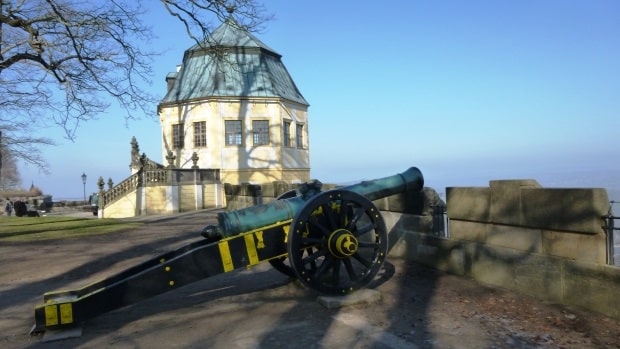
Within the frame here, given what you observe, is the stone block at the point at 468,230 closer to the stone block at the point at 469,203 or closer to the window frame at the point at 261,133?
the stone block at the point at 469,203

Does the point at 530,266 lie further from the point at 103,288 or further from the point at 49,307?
the point at 49,307

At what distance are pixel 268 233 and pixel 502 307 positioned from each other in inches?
104

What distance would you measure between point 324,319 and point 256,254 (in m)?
1.03

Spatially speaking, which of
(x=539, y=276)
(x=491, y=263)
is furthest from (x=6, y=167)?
(x=539, y=276)

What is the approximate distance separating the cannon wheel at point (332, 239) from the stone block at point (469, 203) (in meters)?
1.44

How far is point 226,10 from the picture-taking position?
16.1 m

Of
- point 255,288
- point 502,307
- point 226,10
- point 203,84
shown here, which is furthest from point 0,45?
point 203,84

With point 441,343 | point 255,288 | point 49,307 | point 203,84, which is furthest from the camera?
point 203,84

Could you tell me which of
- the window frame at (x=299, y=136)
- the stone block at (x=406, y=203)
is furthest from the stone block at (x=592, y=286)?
the window frame at (x=299, y=136)

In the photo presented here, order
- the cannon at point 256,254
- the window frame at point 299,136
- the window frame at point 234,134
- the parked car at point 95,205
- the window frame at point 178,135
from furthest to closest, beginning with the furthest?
the parked car at point 95,205 → the window frame at point 299,136 → the window frame at point 178,135 → the window frame at point 234,134 → the cannon at point 256,254

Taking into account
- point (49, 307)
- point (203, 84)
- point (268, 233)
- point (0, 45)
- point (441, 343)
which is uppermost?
point (203, 84)

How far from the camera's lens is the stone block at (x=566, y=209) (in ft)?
16.9

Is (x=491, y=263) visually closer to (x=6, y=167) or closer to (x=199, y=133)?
(x=199, y=133)

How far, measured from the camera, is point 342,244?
5762 mm
